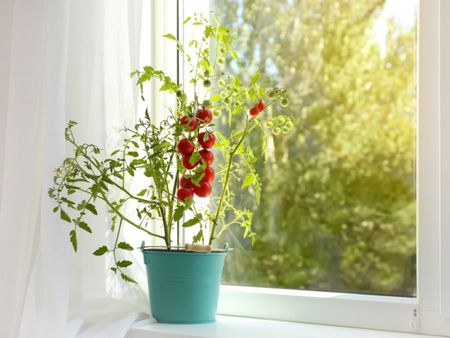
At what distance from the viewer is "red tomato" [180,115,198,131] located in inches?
63.8

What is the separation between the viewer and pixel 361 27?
169 cm

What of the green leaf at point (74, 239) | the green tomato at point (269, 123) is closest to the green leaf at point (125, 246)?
the green leaf at point (74, 239)

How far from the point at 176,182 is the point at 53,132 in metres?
0.30

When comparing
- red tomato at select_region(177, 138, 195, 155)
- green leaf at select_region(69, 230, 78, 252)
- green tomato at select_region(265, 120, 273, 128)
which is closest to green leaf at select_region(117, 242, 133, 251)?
green leaf at select_region(69, 230, 78, 252)

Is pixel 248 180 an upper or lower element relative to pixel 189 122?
lower

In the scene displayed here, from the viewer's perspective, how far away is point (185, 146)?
160cm

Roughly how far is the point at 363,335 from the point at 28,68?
2.92 ft

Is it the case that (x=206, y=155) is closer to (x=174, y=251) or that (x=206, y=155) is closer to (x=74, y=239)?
(x=174, y=251)

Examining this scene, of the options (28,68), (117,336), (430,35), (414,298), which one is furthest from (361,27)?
(117,336)

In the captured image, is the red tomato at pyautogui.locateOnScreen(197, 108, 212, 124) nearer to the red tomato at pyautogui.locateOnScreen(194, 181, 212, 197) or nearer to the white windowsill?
the red tomato at pyautogui.locateOnScreen(194, 181, 212, 197)

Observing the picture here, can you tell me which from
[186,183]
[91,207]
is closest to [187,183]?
[186,183]

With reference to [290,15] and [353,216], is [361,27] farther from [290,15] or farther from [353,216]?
[353,216]

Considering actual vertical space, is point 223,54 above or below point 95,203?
above

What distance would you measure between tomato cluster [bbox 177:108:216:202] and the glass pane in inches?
8.5
